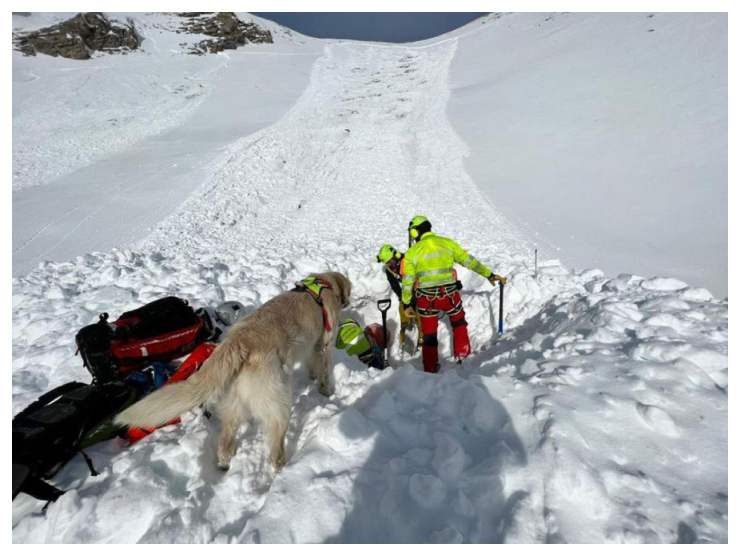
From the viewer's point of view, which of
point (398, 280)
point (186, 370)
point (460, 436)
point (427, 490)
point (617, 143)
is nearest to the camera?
point (427, 490)

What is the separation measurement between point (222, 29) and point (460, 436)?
148 feet

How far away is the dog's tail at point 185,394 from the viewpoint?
8.05ft

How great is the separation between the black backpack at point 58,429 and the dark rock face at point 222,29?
131 ft

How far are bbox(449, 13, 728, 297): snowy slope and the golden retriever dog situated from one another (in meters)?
6.83

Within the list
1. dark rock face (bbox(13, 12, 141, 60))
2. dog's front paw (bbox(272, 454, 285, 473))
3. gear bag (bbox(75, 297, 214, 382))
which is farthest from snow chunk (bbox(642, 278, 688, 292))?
dark rock face (bbox(13, 12, 141, 60))

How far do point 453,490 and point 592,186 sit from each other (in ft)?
39.1

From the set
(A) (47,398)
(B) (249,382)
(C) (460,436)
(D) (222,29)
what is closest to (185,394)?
(B) (249,382)

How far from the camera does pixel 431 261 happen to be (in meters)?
4.54

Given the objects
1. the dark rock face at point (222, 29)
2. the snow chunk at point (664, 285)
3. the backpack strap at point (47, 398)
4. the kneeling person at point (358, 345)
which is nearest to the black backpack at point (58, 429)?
the backpack strap at point (47, 398)

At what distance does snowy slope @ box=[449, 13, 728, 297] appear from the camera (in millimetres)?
8555

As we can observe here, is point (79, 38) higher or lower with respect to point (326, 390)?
higher

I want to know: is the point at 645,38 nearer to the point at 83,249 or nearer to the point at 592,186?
the point at 592,186

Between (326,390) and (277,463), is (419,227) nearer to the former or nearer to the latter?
(326,390)

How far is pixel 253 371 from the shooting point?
9.55 feet
